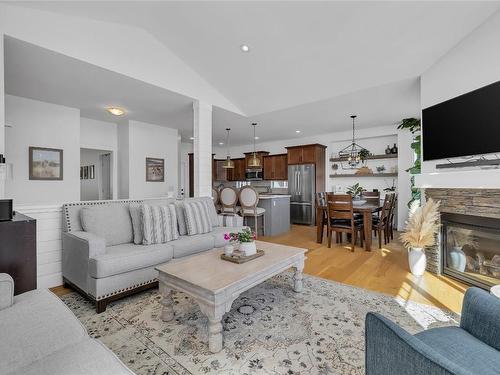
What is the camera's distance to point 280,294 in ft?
8.19

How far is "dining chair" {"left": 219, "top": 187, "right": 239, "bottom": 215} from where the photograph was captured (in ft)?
17.0

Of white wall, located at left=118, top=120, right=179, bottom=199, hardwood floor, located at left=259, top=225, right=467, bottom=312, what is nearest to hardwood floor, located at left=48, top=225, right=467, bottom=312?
hardwood floor, located at left=259, top=225, right=467, bottom=312

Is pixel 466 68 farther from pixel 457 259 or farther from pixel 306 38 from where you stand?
pixel 457 259

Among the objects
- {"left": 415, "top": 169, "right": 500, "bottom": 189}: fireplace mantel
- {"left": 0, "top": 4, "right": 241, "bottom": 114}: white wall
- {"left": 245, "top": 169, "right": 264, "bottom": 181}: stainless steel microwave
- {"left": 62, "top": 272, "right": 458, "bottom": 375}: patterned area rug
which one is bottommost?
{"left": 62, "top": 272, "right": 458, "bottom": 375}: patterned area rug

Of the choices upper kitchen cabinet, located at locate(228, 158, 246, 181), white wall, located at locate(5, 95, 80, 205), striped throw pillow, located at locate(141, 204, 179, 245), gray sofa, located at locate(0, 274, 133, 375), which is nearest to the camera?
gray sofa, located at locate(0, 274, 133, 375)

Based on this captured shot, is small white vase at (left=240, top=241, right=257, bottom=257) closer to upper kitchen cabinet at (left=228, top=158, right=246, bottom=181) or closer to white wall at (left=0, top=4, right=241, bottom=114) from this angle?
white wall at (left=0, top=4, right=241, bottom=114)

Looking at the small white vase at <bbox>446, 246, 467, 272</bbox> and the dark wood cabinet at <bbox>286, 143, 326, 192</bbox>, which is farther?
the dark wood cabinet at <bbox>286, 143, 326, 192</bbox>

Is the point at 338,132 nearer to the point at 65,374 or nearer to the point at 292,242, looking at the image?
the point at 292,242

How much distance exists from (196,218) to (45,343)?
2.39m

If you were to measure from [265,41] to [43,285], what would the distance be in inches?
154

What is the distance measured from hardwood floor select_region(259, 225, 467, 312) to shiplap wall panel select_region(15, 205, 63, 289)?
2.93 m

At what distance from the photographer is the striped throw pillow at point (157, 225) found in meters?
2.79

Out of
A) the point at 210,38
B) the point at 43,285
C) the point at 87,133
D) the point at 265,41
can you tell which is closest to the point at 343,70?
the point at 265,41

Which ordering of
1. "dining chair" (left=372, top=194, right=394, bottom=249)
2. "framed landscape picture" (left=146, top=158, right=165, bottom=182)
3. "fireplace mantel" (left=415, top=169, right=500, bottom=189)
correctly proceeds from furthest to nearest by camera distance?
"framed landscape picture" (left=146, top=158, right=165, bottom=182)
"dining chair" (left=372, top=194, right=394, bottom=249)
"fireplace mantel" (left=415, top=169, right=500, bottom=189)
